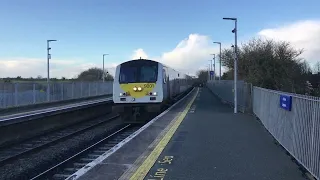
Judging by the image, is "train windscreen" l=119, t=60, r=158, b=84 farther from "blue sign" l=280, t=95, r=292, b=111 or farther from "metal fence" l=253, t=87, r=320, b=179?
"blue sign" l=280, t=95, r=292, b=111

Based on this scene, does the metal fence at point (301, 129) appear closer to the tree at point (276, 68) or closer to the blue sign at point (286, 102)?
the blue sign at point (286, 102)

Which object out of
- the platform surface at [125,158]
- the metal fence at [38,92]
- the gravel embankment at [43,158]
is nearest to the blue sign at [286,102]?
the platform surface at [125,158]

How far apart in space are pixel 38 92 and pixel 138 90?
13.1m

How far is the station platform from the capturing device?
6.73 meters

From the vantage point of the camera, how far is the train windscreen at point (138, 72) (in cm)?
1839

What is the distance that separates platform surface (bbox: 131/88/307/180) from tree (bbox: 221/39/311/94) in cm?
1229

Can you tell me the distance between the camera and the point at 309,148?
6.76 meters

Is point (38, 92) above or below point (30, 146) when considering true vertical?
above

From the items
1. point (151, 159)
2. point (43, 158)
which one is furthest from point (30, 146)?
point (151, 159)

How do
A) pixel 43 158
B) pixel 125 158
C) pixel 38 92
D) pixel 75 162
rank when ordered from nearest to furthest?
pixel 125 158 → pixel 75 162 → pixel 43 158 → pixel 38 92

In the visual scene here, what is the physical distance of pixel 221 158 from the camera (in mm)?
8102

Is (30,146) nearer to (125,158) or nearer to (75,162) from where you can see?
(75,162)

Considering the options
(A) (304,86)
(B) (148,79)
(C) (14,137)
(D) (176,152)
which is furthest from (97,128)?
(A) (304,86)

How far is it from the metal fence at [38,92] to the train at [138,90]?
8948 mm
